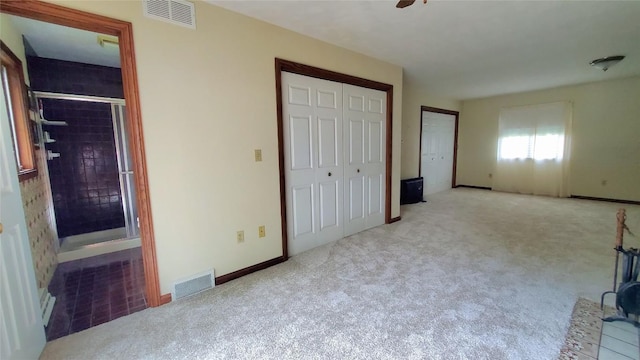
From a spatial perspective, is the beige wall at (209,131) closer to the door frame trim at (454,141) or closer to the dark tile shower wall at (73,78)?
the dark tile shower wall at (73,78)

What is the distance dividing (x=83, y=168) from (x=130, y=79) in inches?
97.0

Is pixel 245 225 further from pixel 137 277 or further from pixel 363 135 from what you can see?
pixel 363 135

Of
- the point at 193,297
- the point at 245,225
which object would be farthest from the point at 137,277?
the point at 245,225

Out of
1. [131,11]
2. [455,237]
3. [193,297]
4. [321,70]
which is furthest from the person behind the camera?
[455,237]

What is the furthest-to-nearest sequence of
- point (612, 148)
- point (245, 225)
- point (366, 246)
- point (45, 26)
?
point (612, 148), point (366, 246), point (245, 225), point (45, 26)

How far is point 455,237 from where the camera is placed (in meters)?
3.41

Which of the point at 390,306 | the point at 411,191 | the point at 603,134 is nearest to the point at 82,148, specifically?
the point at 390,306

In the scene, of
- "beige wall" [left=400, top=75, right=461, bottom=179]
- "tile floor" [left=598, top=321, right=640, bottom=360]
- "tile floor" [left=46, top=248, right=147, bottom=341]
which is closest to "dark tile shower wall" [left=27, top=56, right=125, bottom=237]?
"tile floor" [left=46, top=248, right=147, bottom=341]

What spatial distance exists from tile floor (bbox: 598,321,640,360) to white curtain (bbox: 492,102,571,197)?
5.04m

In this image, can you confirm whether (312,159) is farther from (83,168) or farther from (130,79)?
(83,168)

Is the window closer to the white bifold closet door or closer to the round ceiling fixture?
the white bifold closet door

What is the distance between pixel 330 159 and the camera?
10.5 feet

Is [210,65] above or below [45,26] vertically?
below

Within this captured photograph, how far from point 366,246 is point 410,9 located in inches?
94.3
